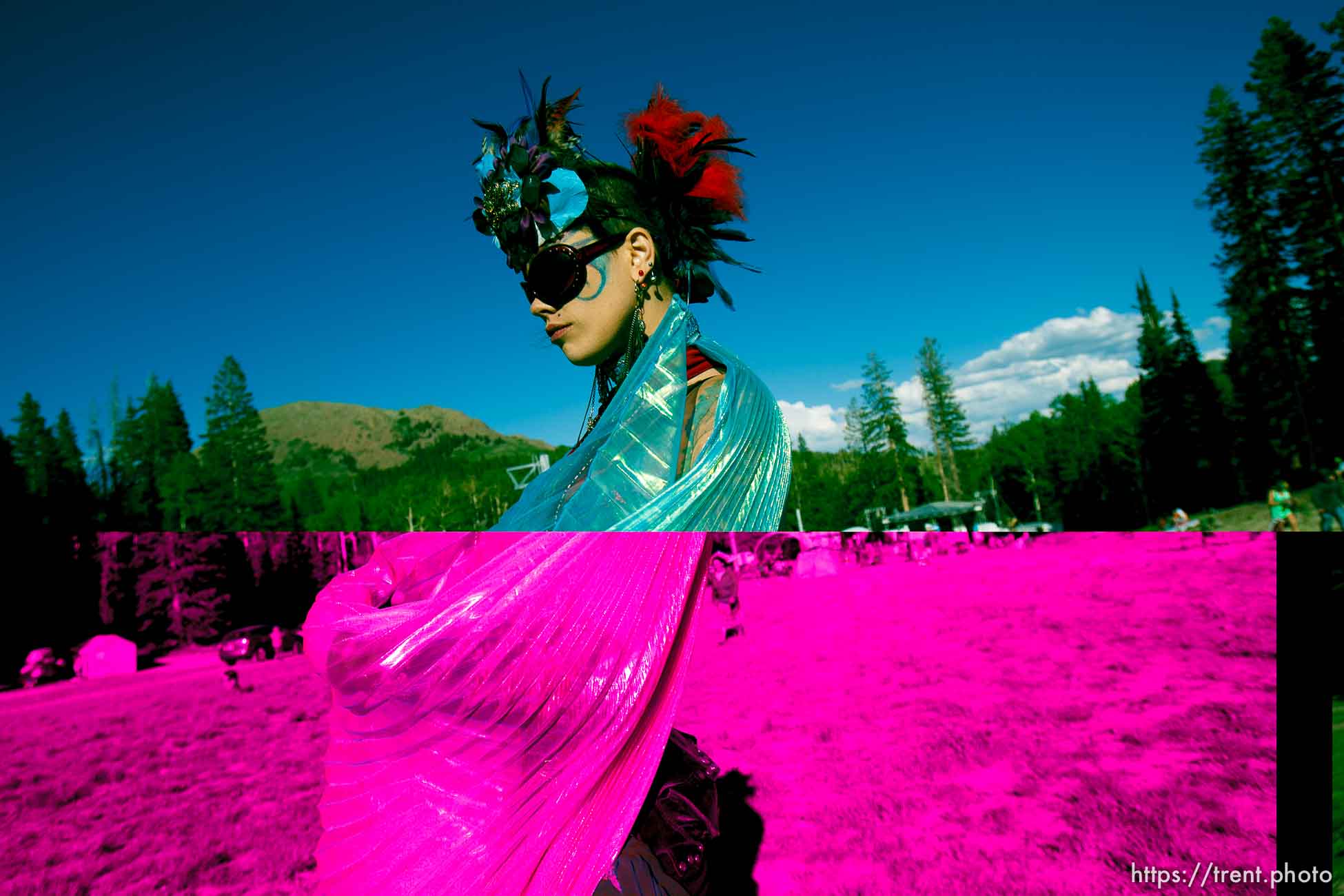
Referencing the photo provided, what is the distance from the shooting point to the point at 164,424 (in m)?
1.00

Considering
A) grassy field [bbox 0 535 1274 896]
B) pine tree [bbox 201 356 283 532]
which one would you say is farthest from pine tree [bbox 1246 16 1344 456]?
pine tree [bbox 201 356 283 532]

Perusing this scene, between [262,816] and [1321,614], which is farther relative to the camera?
[262,816]

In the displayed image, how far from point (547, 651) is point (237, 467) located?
920 mm

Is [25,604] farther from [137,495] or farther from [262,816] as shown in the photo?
[262,816]

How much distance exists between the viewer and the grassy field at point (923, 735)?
798 mm

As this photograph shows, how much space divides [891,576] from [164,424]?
122 centimetres

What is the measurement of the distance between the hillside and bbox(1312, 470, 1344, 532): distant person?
1480mm

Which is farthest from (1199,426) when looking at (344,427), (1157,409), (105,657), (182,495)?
(344,427)

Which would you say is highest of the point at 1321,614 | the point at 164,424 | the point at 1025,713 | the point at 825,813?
the point at 164,424

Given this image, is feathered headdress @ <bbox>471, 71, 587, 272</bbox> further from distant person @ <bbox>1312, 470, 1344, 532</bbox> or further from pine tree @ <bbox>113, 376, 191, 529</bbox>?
distant person @ <bbox>1312, 470, 1344, 532</bbox>

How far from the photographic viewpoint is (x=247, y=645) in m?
0.69

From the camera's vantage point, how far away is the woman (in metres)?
0.60

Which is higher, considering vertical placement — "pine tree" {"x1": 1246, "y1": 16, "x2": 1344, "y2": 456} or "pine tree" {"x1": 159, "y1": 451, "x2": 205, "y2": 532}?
"pine tree" {"x1": 1246, "y1": 16, "x2": 1344, "y2": 456}

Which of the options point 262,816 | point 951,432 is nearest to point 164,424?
point 262,816
